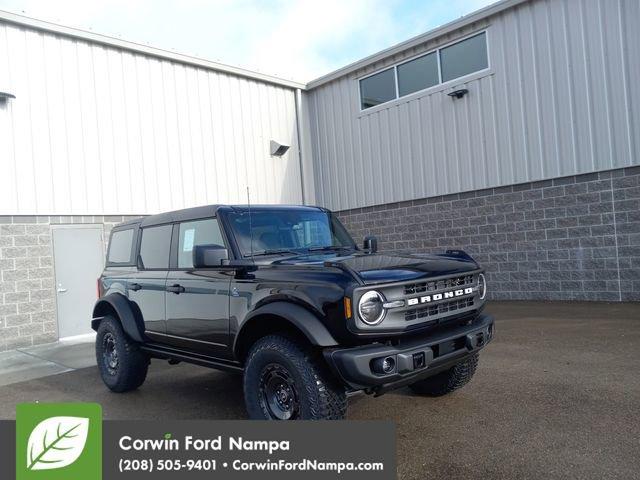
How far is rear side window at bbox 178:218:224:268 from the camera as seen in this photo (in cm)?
476

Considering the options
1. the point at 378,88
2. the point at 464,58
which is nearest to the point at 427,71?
the point at 464,58

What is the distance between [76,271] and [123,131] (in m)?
3.06

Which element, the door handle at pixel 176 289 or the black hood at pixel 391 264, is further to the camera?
the door handle at pixel 176 289

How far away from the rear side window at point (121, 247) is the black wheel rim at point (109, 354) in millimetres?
875

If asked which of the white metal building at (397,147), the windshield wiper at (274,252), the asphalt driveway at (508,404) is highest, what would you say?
the white metal building at (397,147)

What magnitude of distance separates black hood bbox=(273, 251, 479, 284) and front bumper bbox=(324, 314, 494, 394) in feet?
1.48

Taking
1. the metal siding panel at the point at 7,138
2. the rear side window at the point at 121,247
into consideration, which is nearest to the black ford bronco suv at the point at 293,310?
the rear side window at the point at 121,247

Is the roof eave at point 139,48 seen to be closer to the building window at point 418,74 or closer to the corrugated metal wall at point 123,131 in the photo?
the corrugated metal wall at point 123,131

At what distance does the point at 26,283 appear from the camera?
963cm

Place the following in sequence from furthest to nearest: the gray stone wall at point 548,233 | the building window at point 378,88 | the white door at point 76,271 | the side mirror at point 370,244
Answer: the building window at point 378,88 < the white door at point 76,271 < the gray stone wall at point 548,233 < the side mirror at point 370,244

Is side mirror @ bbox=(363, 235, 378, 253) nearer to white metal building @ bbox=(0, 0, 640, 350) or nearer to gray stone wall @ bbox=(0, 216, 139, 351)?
white metal building @ bbox=(0, 0, 640, 350)

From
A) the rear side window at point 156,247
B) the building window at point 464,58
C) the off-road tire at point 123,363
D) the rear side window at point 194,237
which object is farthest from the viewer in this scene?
the building window at point 464,58

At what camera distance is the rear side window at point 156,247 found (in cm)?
538

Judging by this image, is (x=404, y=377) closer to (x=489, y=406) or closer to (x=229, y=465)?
(x=229, y=465)
